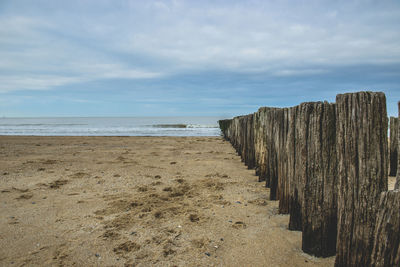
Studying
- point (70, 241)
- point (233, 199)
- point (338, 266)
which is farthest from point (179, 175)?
point (338, 266)

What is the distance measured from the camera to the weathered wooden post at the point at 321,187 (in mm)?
2076

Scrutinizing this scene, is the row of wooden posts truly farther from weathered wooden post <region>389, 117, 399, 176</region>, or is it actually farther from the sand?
weathered wooden post <region>389, 117, 399, 176</region>

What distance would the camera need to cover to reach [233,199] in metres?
3.79

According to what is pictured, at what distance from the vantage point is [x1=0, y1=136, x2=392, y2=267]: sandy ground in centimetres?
227

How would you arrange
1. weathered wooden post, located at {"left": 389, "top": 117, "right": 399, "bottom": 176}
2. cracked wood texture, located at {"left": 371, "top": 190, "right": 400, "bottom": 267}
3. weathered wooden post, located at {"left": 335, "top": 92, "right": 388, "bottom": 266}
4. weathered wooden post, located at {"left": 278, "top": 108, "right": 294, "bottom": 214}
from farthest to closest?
1. weathered wooden post, located at {"left": 389, "top": 117, "right": 399, "bottom": 176}
2. weathered wooden post, located at {"left": 278, "top": 108, "right": 294, "bottom": 214}
3. weathered wooden post, located at {"left": 335, "top": 92, "right": 388, "bottom": 266}
4. cracked wood texture, located at {"left": 371, "top": 190, "right": 400, "bottom": 267}

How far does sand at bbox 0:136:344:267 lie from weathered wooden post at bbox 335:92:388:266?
1.50 feet

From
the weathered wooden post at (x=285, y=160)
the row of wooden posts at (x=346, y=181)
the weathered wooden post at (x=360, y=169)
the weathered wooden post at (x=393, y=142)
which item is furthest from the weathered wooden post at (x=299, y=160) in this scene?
the weathered wooden post at (x=393, y=142)

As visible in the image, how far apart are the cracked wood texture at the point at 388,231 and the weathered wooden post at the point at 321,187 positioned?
0.61 meters

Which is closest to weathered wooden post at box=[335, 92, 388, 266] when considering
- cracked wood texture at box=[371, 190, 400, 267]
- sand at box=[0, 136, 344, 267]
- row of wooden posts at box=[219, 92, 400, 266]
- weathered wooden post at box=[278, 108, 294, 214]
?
row of wooden posts at box=[219, 92, 400, 266]

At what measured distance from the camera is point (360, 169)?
5.54 ft

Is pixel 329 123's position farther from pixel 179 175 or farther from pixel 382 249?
pixel 179 175

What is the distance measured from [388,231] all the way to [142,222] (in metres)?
2.37

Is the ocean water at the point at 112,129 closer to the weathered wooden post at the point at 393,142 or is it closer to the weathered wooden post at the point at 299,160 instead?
the weathered wooden post at the point at 393,142

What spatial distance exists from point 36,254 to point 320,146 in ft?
8.85
